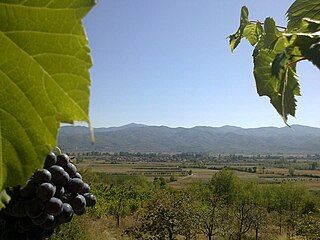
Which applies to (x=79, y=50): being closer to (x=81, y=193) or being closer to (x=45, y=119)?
(x=45, y=119)

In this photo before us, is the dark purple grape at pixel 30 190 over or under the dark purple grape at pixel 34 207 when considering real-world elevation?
over

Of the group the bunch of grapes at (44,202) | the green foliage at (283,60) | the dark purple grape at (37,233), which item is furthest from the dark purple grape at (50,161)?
the green foliage at (283,60)

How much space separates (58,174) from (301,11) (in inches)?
49.1

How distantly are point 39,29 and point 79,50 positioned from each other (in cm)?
3

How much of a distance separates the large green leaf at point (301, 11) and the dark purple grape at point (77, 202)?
135 centimetres

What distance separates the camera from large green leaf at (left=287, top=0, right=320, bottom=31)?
2.59 feet

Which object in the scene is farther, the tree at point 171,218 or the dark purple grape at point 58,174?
the tree at point 171,218

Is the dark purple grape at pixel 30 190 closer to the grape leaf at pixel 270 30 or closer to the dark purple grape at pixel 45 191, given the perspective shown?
the dark purple grape at pixel 45 191

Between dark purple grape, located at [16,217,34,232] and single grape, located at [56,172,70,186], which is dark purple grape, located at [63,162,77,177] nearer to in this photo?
single grape, located at [56,172,70,186]

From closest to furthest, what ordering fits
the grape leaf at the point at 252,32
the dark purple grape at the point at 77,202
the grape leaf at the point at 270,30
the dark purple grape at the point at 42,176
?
the grape leaf at the point at 270,30
the grape leaf at the point at 252,32
the dark purple grape at the point at 42,176
the dark purple grape at the point at 77,202

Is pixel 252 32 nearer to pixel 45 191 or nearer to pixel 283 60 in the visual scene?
pixel 283 60

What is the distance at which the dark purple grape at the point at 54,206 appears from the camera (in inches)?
64.0

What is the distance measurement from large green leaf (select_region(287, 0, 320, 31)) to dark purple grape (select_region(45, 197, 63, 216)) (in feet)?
4.11

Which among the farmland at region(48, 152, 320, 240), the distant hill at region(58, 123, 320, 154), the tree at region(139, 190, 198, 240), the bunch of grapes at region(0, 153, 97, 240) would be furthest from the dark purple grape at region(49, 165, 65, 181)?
the distant hill at region(58, 123, 320, 154)
